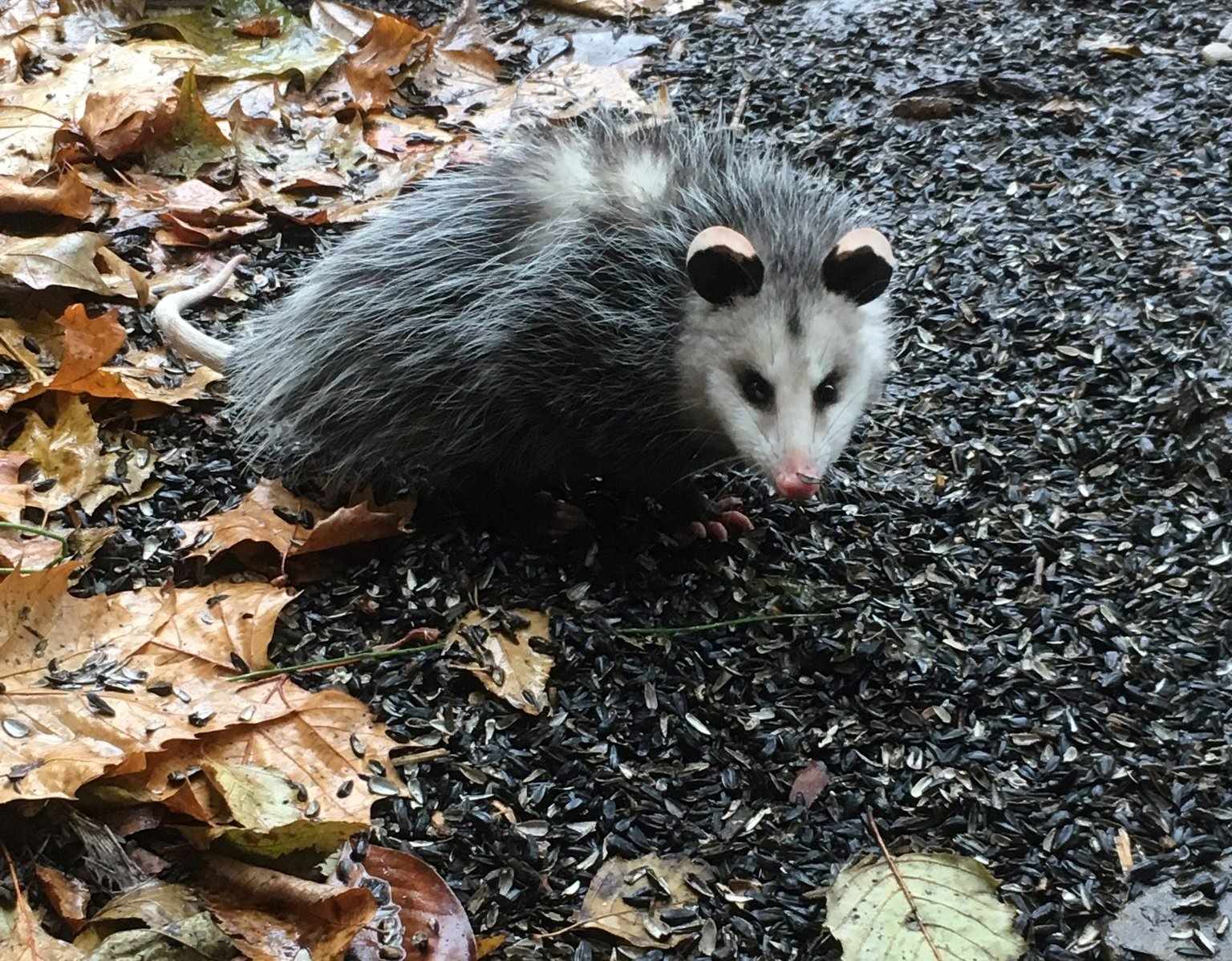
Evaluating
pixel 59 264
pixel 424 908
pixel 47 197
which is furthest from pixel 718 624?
pixel 47 197

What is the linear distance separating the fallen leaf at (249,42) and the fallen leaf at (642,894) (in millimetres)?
2608

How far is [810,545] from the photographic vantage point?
2125 mm

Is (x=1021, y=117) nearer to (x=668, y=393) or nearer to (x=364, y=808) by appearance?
(x=668, y=393)

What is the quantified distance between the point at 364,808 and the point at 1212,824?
A: 1222 mm

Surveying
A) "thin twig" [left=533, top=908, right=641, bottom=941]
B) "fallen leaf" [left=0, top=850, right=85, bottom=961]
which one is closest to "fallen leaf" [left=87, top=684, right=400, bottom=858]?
"fallen leaf" [left=0, top=850, right=85, bottom=961]

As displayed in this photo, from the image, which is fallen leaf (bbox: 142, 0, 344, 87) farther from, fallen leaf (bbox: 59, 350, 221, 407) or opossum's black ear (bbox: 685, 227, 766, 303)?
opossum's black ear (bbox: 685, 227, 766, 303)

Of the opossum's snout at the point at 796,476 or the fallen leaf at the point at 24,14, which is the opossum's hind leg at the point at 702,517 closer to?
the opossum's snout at the point at 796,476

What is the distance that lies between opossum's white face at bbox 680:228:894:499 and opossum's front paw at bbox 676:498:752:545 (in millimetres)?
318

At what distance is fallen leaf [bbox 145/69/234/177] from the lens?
2.89m

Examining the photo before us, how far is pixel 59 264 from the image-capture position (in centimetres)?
236

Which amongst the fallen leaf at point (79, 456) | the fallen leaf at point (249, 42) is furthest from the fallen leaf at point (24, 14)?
the fallen leaf at point (79, 456)

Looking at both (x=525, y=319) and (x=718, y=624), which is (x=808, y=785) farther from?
(x=525, y=319)

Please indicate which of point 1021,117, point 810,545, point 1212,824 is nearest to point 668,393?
point 810,545

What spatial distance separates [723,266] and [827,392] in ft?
0.94
